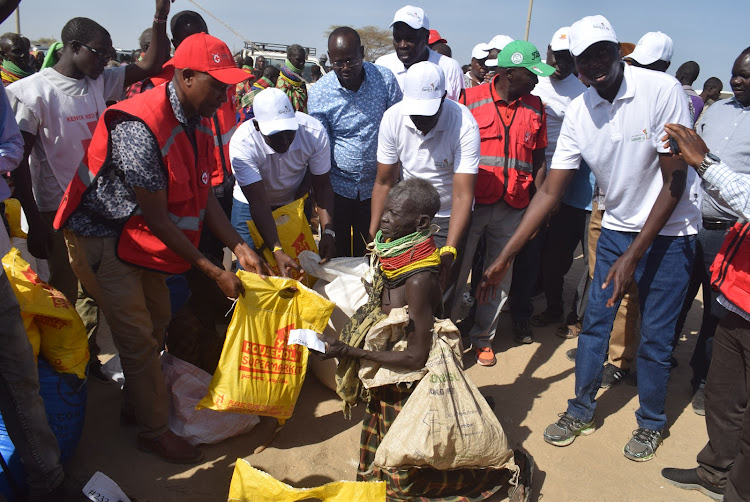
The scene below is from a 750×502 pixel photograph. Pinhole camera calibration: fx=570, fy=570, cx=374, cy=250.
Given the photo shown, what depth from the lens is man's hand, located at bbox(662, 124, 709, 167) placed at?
2.49 metres

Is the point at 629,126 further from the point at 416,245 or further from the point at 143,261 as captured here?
the point at 143,261

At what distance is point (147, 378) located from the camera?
302cm

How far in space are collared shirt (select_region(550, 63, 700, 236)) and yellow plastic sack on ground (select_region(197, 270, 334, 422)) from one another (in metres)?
1.69

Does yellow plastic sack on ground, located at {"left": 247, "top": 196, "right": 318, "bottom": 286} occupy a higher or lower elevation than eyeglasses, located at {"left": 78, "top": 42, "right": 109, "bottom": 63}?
lower

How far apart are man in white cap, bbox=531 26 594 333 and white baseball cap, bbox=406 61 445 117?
1.55 metres

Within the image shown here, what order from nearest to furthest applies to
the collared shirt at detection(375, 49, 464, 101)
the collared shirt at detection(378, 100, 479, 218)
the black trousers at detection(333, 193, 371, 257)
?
the collared shirt at detection(378, 100, 479, 218) → the black trousers at detection(333, 193, 371, 257) → the collared shirt at detection(375, 49, 464, 101)

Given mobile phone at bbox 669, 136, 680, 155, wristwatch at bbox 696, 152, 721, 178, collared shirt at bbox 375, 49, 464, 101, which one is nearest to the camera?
wristwatch at bbox 696, 152, 721, 178

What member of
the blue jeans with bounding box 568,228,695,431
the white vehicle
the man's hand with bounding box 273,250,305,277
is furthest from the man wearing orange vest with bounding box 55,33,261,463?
the white vehicle

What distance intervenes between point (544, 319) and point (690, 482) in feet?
7.10

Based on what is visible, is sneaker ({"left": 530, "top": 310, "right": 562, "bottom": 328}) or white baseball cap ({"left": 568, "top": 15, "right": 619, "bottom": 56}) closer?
white baseball cap ({"left": 568, "top": 15, "right": 619, "bottom": 56})

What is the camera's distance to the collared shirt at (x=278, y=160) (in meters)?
3.73

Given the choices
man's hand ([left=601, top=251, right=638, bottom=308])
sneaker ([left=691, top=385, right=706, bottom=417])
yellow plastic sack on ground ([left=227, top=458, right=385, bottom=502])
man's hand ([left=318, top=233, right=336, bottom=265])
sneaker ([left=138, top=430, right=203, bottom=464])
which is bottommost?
sneaker ([left=138, top=430, right=203, bottom=464])

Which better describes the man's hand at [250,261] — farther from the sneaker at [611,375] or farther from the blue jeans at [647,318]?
the sneaker at [611,375]

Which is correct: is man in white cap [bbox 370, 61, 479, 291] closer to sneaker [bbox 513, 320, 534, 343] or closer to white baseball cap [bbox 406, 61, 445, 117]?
white baseball cap [bbox 406, 61, 445, 117]
